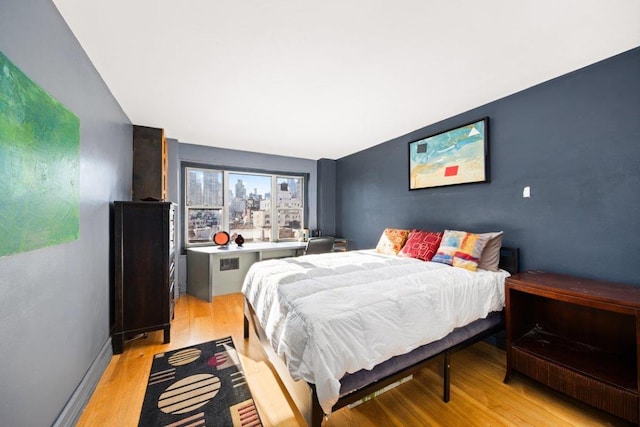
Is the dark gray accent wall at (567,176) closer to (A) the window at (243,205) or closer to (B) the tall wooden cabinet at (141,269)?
(A) the window at (243,205)

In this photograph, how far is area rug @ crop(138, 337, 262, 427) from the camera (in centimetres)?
152

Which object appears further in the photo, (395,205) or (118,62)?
(395,205)

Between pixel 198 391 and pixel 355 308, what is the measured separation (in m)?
1.40

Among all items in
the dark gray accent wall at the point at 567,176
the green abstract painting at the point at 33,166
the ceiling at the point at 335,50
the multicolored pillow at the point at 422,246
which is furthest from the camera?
the multicolored pillow at the point at 422,246

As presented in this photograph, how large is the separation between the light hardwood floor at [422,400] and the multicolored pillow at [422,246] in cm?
101

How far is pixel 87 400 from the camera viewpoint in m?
1.66

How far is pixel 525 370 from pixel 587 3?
2424mm

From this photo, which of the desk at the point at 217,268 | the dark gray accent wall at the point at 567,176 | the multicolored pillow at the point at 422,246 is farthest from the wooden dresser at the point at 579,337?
the desk at the point at 217,268

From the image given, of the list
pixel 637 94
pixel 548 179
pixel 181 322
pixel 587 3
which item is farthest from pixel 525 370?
pixel 181 322

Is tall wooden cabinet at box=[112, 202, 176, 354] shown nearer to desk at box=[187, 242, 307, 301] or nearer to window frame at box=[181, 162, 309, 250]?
desk at box=[187, 242, 307, 301]

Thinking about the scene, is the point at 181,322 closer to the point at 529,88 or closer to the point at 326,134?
the point at 326,134

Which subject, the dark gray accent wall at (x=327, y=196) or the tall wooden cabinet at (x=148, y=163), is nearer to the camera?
the tall wooden cabinet at (x=148, y=163)

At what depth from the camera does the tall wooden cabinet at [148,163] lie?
3139 mm

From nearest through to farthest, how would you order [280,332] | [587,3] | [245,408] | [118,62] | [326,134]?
[587,3] < [280,332] < [245,408] < [118,62] < [326,134]
